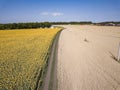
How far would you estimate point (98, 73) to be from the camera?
10523 millimetres

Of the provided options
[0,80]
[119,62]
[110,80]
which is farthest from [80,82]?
[119,62]

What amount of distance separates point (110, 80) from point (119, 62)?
4590 millimetres

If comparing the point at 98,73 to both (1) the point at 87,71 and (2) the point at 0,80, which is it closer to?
(1) the point at 87,71

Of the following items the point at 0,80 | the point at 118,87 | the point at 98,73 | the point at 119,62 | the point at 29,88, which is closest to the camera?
the point at 29,88

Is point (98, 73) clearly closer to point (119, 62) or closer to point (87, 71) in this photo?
point (87, 71)

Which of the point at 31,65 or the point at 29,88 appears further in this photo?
the point at 31,65

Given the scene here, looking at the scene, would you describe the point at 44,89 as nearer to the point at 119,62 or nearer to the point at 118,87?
the point at 118,87

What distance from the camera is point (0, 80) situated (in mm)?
9070

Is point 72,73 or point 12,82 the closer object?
point 12,82

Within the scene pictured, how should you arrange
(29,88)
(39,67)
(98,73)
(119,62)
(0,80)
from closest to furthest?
1. (29,88)
2. (0,80)
3. (98,73)
4. (39,67)
5. (119,62)

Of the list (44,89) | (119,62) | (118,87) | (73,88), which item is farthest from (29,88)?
(119,62)

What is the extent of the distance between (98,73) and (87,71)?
0.69m

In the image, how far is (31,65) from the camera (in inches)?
484

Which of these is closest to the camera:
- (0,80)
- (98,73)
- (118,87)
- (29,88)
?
(29,88)
